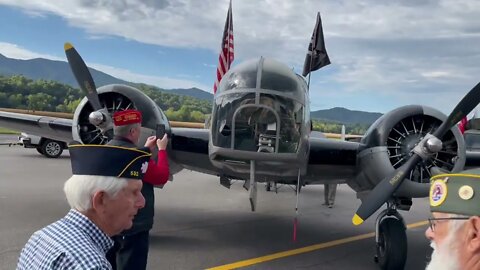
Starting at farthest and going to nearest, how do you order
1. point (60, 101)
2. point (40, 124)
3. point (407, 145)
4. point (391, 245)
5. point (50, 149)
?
point (60, 101)
point (50, 149)
point (40, 124)
point (407, 145)
point (391, 245)

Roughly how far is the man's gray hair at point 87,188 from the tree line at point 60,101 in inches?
1845

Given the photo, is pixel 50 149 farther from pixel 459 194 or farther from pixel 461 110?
pixel 459 194

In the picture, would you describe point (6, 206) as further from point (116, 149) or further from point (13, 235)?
point (116, 149)

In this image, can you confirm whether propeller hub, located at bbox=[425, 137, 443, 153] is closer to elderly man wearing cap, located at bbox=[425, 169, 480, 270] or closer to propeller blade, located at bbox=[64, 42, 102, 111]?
elderly man wearing cap, located at bbox=[425, 169, 480, 270]

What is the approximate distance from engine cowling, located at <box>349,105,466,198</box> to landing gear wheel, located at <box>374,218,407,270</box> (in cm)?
48

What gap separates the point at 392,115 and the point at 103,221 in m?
5.82

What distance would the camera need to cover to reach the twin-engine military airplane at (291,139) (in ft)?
20.1

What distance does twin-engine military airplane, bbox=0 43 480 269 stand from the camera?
20.1 feet

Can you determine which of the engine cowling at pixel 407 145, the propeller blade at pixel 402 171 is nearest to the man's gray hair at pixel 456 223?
Result: the propeller blade at pixel 402 171

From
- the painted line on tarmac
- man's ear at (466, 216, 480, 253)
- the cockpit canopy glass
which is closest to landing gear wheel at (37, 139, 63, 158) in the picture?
the painted line on tarmac

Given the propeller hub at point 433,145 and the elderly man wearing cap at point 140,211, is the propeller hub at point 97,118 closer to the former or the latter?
the elderly man wearing cap at point 140,211

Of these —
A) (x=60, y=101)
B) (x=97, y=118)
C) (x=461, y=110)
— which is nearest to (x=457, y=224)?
(x=461, y=110)

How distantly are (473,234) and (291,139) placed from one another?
4745 millimetres

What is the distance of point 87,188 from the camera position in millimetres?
1746
